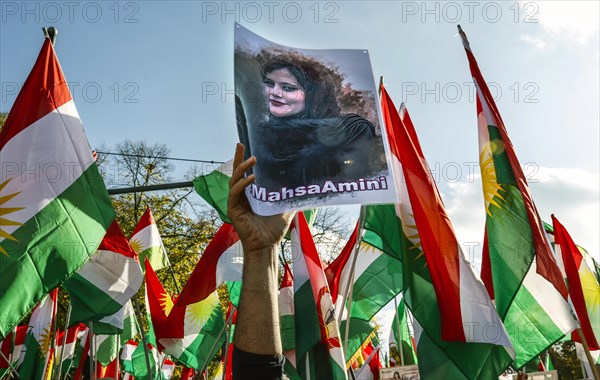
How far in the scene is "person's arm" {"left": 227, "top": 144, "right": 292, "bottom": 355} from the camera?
79.9 inches

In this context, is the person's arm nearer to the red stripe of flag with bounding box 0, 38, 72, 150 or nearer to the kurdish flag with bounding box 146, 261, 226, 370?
the red stripe of flag with bounding box 0, 38, 72, 150

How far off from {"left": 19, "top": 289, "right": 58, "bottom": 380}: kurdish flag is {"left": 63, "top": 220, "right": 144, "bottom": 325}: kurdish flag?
4.26 meters

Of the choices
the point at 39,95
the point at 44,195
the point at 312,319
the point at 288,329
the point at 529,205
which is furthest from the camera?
the point at 288,329

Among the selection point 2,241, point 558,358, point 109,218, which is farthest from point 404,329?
point 558,358

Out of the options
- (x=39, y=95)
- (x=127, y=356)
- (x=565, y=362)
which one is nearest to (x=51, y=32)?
(x=39, y=95)

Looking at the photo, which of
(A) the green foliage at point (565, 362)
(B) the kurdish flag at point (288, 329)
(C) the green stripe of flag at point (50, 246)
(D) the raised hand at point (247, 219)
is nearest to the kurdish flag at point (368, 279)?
(B) the kurdish flag at point (288, 329)

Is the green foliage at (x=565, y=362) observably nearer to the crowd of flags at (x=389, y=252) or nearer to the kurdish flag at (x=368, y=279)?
the kurdish flag at (x=368, y=279)

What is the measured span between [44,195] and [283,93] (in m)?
2.51

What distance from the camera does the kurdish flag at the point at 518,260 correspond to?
5328 mm

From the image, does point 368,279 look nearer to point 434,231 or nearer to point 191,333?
point 191,333

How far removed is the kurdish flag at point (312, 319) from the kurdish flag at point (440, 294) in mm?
1006

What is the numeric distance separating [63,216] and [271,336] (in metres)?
3.31

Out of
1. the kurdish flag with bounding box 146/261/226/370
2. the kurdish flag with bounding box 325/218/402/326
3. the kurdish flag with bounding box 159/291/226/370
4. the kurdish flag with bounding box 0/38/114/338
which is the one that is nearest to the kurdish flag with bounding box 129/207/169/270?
the kurdish flag with bounding box 146/261/226/370

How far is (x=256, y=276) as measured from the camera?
211cm
